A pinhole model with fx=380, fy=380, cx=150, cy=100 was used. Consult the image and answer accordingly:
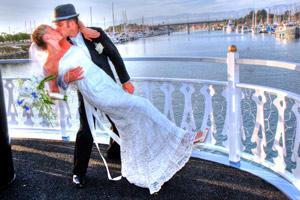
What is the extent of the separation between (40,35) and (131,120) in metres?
1.01

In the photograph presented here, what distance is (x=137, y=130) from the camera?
3.23 m

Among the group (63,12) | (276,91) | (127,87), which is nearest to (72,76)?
(63,12)

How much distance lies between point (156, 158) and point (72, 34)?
4.17ft

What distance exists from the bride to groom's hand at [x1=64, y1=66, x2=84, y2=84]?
23mm

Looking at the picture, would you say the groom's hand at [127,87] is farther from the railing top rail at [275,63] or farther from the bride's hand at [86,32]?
the railing top rail at [275,63]

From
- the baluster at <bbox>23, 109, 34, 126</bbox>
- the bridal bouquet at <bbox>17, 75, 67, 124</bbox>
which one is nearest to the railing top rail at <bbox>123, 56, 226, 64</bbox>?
the bridal bouquet at <bbox>17, 75, 67, 124</bbox>

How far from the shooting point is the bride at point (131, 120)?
3.05 metres

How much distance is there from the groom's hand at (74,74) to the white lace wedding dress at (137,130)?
0.11ft

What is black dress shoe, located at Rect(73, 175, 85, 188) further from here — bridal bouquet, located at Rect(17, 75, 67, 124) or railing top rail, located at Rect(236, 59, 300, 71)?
railing top rail, located at Rect(236, 59, 300, 71)

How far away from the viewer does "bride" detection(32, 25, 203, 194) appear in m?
3.05

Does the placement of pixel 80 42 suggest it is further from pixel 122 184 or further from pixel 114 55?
pixel 122 184

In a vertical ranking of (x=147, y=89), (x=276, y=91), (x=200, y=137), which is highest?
(x=276, y=91)

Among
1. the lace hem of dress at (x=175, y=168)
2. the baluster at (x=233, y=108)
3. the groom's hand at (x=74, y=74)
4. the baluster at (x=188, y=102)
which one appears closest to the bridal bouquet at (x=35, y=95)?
the groom's hand at (x=74, y=74)

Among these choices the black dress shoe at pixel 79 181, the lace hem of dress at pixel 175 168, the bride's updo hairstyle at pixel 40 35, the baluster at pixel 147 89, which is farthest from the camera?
the baluster at pixel 147 89
